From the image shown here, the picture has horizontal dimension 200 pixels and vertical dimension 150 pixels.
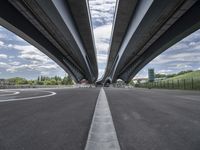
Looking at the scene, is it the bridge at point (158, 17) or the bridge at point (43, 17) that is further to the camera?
the bridge at point (158, 17)

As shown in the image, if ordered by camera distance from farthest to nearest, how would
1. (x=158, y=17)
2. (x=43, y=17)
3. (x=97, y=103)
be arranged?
(x=43, y=17) < (x=158, y=17) < (x=97, y=103)

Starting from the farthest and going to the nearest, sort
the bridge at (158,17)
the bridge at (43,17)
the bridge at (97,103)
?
the bridge at (158,17) < the bridge at (43,17) < the bridge at (97,103)

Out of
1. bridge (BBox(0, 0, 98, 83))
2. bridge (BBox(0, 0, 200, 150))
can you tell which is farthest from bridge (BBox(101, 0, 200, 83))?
bridge (BBox(0, 0, 98, 83))

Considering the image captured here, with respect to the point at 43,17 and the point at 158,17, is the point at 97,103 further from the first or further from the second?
the point at 43,17

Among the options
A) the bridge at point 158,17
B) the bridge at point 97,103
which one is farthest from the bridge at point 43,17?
the bridge at point 158,17

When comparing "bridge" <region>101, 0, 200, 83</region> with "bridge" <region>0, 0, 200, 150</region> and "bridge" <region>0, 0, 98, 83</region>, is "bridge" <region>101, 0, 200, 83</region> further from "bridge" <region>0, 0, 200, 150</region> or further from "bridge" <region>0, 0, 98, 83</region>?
"bridge" <region>0, 0, 98, 83</region>

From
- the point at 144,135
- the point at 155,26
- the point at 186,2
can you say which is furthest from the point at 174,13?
the point at 144,135

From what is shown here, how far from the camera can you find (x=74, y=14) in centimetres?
2525

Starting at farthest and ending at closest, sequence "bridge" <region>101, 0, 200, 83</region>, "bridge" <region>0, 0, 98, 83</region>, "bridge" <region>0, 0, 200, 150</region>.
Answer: "bridge" <region>101, 0, 200, 83</region>, "bridge" <region>0, 0, 98, 83</region>, "bridge" <region>0, 0, 200, 150</region>

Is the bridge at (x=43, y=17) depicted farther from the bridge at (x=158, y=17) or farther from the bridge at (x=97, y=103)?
the bridge at (x=158, y=17)

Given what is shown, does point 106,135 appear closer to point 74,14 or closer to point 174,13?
point 174,13

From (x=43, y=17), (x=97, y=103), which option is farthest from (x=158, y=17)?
(x=97, y=103)

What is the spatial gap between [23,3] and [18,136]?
1810 centimetres

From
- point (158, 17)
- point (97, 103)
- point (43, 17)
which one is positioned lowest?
point (97, 103)
